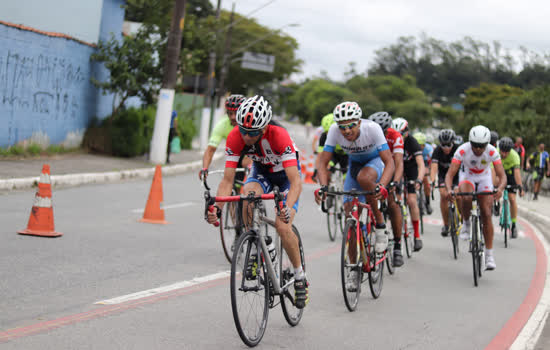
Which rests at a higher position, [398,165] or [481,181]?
[398,165]

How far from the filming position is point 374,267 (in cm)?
Result: 760

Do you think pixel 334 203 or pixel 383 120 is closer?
pixel 383 120

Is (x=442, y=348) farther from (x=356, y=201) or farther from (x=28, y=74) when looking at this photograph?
(x=28, y=74)

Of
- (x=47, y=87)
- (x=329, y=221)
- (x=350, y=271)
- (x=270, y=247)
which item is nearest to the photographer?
(x=270, y=247)

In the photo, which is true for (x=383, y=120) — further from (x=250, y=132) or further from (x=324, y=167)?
(x=250, y=132)

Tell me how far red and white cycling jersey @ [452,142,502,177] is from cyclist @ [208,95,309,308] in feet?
14.2

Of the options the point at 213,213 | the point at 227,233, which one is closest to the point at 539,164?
the point at 227,233

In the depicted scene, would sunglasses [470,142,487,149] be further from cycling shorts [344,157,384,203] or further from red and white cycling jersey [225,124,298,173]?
red and white cycling jersey [225,124,298,173]

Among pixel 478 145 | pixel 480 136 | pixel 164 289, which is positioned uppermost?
pixel 480 136

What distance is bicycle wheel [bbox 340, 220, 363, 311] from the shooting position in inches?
268

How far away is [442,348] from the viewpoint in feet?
19.8

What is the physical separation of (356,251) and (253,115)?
222cm

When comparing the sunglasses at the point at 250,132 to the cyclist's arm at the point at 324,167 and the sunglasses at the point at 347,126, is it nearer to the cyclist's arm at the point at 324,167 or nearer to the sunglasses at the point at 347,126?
the sunglasses at the point at 347,126

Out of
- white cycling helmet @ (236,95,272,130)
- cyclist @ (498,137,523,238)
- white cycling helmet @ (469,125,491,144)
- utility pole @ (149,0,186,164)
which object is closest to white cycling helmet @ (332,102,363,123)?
white cycling helmet @ (236,95,272,130)
